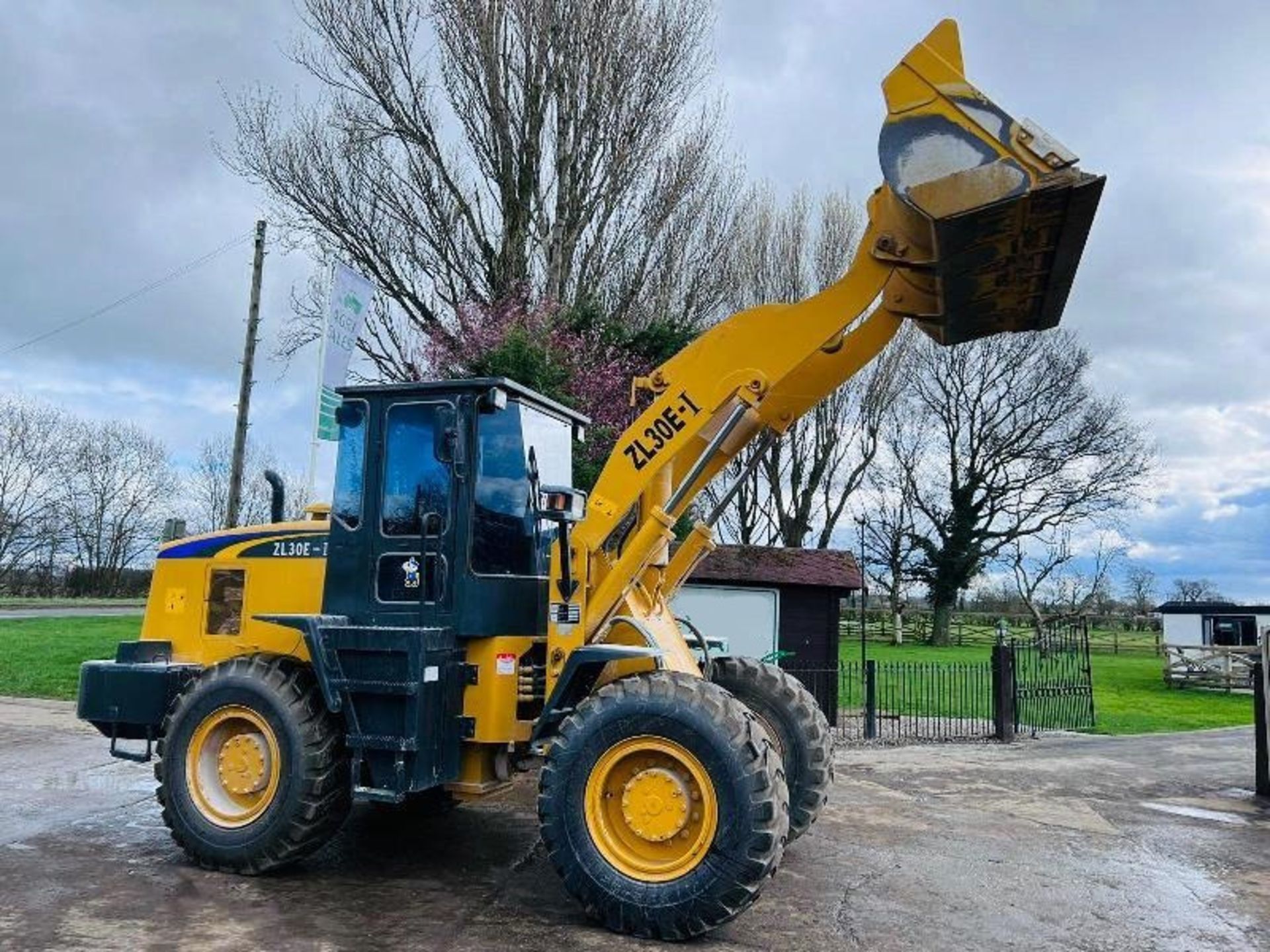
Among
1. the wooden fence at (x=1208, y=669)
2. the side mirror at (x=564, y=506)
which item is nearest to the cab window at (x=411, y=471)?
the side mirror at (x=564, y=506)

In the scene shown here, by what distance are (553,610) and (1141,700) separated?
782 inches

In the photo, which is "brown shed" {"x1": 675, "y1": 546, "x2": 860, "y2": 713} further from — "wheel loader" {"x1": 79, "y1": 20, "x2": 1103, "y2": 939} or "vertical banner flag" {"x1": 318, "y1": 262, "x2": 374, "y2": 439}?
"wheel loader" {"x1": 79, "y1": 20, "x2": 1103, "y2": 939}

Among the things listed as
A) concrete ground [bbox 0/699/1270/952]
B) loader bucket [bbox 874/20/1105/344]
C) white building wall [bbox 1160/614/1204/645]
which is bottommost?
concrete ground [bbox 0/699/1270/952]

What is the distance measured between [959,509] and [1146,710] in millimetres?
20368

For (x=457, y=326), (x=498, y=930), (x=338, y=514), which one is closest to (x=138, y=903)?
(x=498, y=930)

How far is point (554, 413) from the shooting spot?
6645 millimetres

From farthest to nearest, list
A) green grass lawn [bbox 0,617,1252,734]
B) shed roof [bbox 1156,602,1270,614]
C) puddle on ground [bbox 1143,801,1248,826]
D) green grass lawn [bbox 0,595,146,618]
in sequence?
green grass lawn [bbox 0,595,146,618], shed roof [bbox 1156,602,1270,614], green grass lawn [bbox 0,617,1252,734], puddle on ground [bbox 1143,801,1248,826]

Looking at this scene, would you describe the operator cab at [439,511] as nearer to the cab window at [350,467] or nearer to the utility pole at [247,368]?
the cab window at [350,467]

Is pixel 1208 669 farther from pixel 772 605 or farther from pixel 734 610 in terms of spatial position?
pixel 734 610

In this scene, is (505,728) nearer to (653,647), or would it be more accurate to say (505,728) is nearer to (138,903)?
(653,647)

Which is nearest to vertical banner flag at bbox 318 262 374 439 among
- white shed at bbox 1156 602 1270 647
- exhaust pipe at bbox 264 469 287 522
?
exhaust pipe at bbox 264 469 287 522

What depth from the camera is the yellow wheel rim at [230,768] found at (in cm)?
575

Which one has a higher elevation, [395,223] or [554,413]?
[395,223]

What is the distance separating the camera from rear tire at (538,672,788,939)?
4723 mm
